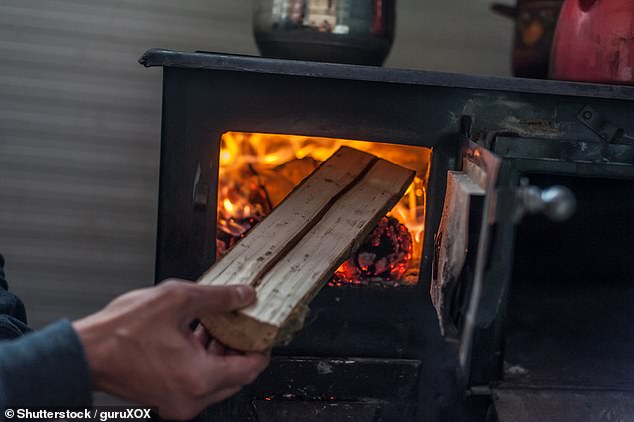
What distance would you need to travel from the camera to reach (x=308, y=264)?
4.20 ft

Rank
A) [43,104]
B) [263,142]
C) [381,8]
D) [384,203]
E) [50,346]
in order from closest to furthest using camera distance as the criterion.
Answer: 1. [50,346]
2. [384,203]
3. [381,8]
4. [263,142]
5. [43,104]

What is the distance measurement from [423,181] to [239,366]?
719mm

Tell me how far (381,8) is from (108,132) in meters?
0.89

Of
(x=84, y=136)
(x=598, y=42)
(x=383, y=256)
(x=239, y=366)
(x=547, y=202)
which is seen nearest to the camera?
(x=547, y=202)

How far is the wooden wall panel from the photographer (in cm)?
202

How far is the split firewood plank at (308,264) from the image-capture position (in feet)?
3.67

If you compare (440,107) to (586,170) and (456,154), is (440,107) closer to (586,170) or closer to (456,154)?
(456,154)

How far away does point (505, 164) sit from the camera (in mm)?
1479

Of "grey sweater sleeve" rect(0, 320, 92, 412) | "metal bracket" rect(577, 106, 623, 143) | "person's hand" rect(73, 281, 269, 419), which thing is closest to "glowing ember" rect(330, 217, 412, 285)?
"metal bracket" rect(577, 106, 623, 143)

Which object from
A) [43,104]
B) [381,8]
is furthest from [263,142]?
[43,104]

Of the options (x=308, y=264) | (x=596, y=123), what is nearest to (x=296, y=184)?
(x=308, y=264)

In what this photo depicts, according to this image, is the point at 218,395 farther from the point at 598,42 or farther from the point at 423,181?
the point at 598,42

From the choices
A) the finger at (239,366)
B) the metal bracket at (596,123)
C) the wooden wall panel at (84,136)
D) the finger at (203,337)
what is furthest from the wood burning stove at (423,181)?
the wooden wall panel at (84,136)

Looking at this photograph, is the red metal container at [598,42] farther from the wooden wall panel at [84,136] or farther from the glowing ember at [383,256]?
the wooden wall panel at [84,136]
